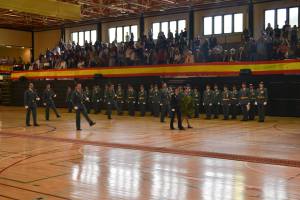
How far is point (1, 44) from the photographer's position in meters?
41.4

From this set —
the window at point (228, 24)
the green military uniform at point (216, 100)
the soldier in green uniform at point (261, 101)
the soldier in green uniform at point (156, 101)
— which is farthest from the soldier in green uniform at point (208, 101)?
the window at point (228, 24)

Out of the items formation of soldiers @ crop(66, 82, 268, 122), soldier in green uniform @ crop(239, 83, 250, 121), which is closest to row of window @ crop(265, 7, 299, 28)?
formation of soldiers @ crop(66, 82, 268, 122)

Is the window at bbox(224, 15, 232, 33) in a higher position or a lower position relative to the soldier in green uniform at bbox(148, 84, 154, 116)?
higher

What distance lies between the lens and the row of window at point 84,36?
3772cm

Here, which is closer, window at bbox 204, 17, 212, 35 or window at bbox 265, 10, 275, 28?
window at bbox 265, 10, 275, 28

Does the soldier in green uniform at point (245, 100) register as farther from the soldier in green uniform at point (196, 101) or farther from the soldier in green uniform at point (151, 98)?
the soldier in green uniform at point (151, 98)

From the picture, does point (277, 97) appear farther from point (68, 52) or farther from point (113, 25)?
point (113, 25)

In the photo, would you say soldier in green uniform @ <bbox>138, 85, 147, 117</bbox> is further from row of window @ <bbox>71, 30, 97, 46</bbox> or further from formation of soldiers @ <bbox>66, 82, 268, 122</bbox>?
row of window @ <bbox>71, 30, 97, 46</bbox>

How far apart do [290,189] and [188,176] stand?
1910 mm

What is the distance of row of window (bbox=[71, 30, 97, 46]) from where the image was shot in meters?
37.7

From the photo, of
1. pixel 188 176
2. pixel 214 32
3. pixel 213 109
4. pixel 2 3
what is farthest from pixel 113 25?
pixel 188 176

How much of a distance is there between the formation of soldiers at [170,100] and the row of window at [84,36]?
40.4 feet

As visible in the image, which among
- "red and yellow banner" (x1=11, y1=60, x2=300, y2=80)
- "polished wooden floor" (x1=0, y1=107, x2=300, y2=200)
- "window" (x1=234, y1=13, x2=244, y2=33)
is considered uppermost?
"window" (x1=234, y1=13, x2=244, y2=33)

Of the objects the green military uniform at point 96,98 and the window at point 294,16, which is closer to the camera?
the green military uniform at point 96,98
